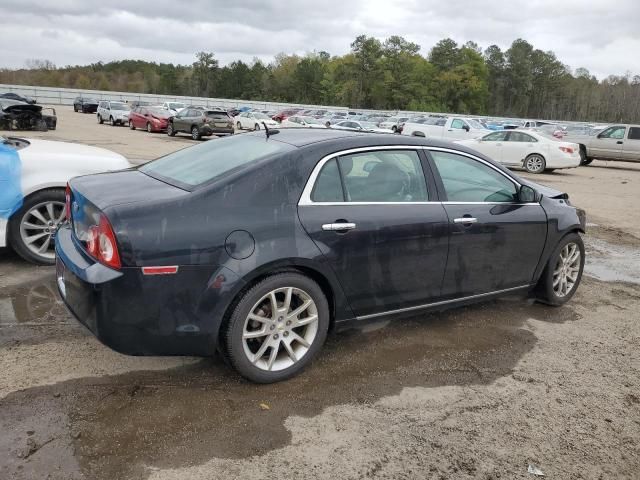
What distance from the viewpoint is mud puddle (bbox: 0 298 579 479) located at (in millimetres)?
2758

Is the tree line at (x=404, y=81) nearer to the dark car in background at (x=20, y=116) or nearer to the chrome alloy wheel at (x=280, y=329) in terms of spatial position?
the dark car in background at (x=20, y=116)

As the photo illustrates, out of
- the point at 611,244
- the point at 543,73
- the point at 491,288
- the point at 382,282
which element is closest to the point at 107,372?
the point at 382,282

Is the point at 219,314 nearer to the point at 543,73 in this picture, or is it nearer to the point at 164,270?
the point at 164,270

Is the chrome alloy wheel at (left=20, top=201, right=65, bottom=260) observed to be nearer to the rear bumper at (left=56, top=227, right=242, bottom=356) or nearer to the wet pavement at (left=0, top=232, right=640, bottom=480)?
the wet pavement at (left=0, top=232, right=640, bottom=480)

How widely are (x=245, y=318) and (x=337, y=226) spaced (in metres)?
0.83

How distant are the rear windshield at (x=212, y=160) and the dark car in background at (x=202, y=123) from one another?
21.3 meters

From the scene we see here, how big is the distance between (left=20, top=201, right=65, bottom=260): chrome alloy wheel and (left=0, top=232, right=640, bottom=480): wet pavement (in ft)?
1.88

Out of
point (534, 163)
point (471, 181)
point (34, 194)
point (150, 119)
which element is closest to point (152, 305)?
point (471, 181)

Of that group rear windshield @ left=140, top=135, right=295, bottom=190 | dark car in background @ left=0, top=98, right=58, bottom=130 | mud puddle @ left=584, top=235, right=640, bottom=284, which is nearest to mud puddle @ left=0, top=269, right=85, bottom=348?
rear windshield @ left=140, top=135, right=295, bottom=190

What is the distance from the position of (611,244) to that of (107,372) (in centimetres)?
757

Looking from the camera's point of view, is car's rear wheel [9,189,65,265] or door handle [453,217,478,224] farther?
car's rear wheel [9,189,65,265]

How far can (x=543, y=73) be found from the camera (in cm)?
12162

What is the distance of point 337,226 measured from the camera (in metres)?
3.57

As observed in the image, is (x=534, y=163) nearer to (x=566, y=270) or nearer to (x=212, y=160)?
(x=566, y=270)
